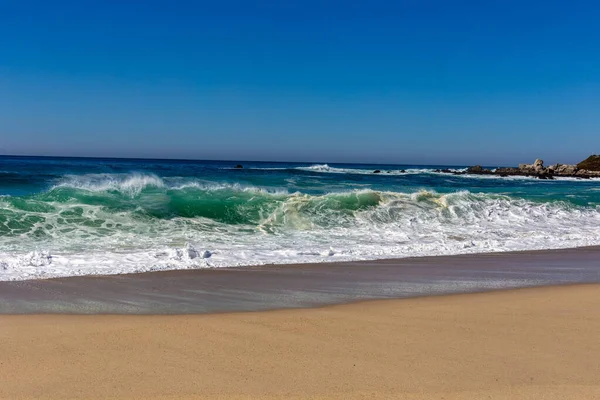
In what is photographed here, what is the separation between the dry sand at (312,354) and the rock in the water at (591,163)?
67.9 metres

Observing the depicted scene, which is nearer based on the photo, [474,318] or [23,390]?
[23,390]

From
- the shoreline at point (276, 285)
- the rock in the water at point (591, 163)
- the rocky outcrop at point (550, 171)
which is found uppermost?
the rock in the water at point (591, 163)

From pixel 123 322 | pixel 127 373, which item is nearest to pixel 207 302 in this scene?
pixel 123 322

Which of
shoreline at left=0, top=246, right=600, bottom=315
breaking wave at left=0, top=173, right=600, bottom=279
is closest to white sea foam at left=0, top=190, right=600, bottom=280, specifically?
breaking wave at left=0, top=173, right=600, bottom=279

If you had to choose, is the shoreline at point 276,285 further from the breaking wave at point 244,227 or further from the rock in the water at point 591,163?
the rock in the water at point 591,163

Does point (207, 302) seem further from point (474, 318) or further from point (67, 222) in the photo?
point (67, 222)

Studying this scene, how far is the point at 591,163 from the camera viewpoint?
67.3 meters

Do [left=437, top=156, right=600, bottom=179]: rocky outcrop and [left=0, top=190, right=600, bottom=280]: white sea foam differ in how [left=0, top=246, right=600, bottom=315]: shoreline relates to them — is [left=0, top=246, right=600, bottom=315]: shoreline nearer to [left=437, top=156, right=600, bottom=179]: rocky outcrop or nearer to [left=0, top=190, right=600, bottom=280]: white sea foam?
[left=0, top=190, right=600, bottom=280]: white sea foam

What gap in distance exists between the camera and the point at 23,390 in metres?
3.30

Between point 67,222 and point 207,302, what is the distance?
23.3 feet

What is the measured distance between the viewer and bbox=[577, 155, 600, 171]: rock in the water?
64.2 m

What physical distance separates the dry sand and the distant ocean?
9.82 ft

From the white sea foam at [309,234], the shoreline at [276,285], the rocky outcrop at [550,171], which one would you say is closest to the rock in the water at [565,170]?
the rocky outcrop at [550,171]

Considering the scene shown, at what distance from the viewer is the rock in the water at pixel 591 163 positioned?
211 feet
